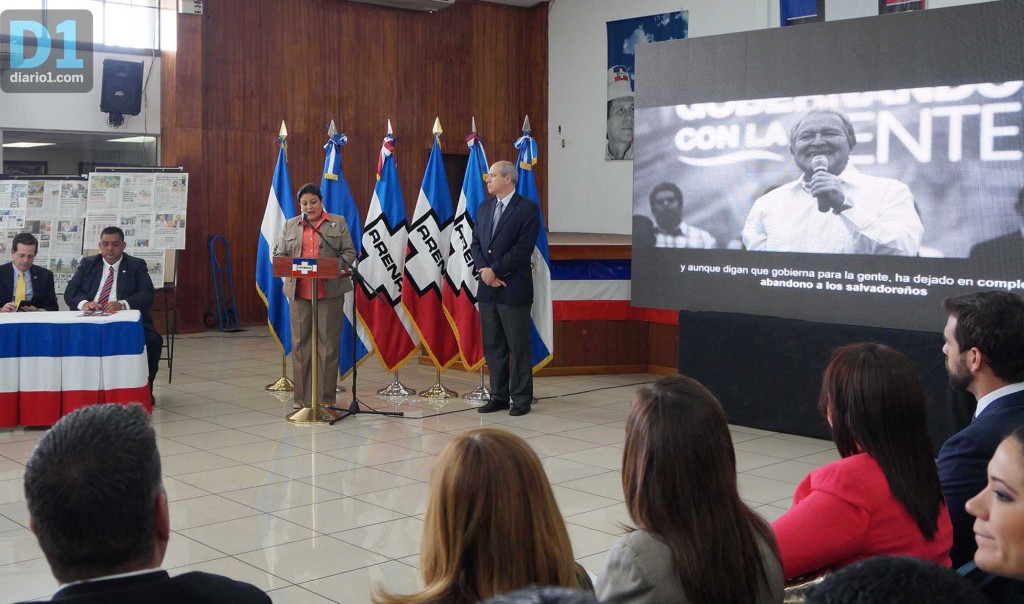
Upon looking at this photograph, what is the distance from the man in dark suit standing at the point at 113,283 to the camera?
23.3 ft

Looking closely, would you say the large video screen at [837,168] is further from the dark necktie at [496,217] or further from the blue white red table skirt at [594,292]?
the blue white red table skirt at [594,292]

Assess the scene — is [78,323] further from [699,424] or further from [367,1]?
[367,1]

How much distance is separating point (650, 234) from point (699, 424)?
4980 mm

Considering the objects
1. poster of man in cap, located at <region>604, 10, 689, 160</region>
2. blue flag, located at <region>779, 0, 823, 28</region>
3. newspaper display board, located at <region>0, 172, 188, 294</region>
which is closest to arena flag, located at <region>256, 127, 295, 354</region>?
newspaper display board, located at <region>0, 172, 188, 294</region>

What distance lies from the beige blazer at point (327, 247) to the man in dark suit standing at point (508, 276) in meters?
0.92

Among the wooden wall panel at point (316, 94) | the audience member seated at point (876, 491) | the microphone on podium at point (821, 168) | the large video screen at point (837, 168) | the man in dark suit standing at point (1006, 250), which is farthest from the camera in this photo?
the wooden wall panel at point (316, 94)

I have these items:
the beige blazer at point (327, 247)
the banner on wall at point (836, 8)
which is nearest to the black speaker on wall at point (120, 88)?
the beige blazer at point (327, 247)

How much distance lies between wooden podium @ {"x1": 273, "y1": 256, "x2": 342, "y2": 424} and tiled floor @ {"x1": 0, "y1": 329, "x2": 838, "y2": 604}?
0.46 ft

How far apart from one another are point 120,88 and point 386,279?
4.95 m

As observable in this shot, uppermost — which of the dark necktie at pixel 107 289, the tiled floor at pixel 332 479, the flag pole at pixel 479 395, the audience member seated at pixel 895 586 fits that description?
the dark necktie at pixel 107 289

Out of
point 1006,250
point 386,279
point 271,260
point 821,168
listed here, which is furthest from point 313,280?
point 1006,250

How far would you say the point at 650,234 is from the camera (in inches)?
268

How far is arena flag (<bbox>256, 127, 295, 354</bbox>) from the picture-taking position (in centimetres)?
779

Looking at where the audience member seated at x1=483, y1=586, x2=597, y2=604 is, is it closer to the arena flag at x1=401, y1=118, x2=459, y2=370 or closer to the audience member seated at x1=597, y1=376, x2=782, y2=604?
the audience member seated at x1=597, y1=376, x2=782, y2=604
